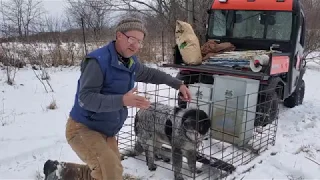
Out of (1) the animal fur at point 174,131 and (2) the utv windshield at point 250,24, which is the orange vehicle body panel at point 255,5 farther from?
(1) the animal fur at point 174,131

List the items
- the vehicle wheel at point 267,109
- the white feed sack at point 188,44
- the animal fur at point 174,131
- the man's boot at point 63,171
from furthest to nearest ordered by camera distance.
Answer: the white feed sack at point 188,44 < the vehicle wheel at point 267,109 < the animal fur at point 174,131 < the man's boot at point 63,171

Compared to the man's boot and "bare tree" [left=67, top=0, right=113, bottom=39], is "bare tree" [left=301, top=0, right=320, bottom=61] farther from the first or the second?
the man's boot

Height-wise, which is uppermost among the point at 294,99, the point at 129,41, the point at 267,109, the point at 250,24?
the point at 250,24

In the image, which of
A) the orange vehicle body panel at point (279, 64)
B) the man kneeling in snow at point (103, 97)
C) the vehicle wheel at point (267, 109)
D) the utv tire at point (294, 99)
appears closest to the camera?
the man kneeling in snow at point (103, 97)

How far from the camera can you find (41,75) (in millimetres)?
7852

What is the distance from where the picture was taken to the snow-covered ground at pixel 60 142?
3.27 m

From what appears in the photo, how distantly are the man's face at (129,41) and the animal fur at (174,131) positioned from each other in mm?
1009

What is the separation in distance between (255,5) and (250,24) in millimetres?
356

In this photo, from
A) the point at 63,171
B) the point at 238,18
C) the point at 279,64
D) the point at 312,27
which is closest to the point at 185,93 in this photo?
the point at 63,171

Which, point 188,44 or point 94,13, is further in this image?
point 94,13

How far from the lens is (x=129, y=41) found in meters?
2.21

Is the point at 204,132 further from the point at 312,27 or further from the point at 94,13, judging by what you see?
the point at 94,13

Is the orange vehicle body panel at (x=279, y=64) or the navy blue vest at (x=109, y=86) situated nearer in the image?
the navy blue vest at (x=109, y=86)

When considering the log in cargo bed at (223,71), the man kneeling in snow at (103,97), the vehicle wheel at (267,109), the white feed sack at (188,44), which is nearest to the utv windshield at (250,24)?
the white feed sack at (188,44)
